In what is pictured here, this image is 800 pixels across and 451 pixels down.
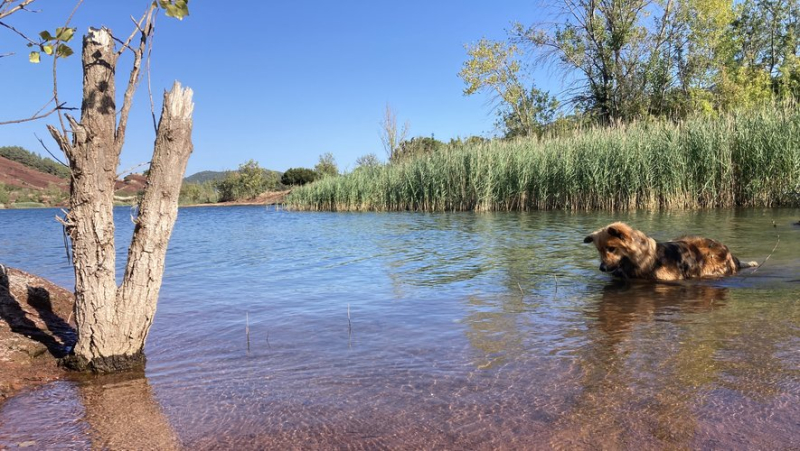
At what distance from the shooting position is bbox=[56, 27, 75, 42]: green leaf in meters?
2.69

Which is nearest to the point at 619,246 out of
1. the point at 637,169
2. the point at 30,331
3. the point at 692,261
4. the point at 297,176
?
the point at 692,261

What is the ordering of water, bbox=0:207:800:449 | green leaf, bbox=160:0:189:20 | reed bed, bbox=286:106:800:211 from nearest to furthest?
1. water, bbox=0:207:800:449
2. green leaf, bbox=160:0:189:20
3. reed bed, bbox=286:106:800:211

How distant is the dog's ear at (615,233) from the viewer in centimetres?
565

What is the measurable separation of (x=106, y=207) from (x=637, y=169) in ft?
49.4

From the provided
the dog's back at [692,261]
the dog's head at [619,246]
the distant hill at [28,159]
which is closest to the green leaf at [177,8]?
the dog's head at [619,246]

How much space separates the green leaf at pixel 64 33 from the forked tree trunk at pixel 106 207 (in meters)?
0.37

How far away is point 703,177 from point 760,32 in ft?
126

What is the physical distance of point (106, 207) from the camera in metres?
3.13

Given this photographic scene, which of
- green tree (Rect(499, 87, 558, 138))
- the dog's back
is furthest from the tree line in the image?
the dog's back

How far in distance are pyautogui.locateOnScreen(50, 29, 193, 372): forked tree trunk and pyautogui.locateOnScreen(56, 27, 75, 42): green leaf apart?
0.37m

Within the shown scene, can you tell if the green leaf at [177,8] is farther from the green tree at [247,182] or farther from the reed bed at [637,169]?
the green tree at [247,182]

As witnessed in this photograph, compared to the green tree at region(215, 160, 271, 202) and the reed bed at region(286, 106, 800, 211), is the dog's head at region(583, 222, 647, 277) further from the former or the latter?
the green tree at region(215, 160, 271, 202)

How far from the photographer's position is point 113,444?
229cm

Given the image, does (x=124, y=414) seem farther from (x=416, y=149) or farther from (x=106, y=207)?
(x=416, y=149)
